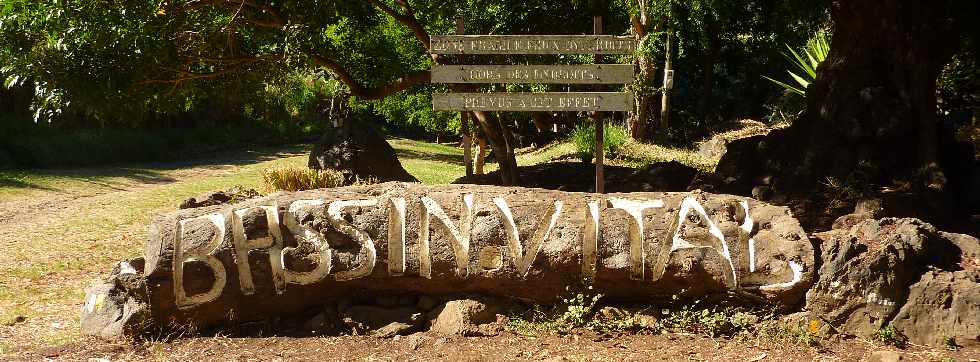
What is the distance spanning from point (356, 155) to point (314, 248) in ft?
22.0

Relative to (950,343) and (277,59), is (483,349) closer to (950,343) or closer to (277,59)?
(950,343)

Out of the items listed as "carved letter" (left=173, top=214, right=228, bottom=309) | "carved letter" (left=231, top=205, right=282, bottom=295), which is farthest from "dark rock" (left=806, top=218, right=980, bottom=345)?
"carved letter" (left=173, top=214, right=228, bottom=309)

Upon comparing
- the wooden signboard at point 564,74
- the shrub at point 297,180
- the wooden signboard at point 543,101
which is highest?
the wooden signboard at point 564,74

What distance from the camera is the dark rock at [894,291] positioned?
5582 millimetres

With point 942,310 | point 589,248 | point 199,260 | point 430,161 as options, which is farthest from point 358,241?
point 430,161

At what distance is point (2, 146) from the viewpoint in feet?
52.9

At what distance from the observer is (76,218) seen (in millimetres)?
11141

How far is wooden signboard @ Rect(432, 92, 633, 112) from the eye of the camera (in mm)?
7844

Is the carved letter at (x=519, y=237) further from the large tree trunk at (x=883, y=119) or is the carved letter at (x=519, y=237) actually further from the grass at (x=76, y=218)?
the large tree trunk at (x=883, y=119)

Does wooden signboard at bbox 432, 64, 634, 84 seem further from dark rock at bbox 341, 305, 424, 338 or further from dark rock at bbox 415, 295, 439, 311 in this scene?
dark rock at bbox 341, 305, 424, 338

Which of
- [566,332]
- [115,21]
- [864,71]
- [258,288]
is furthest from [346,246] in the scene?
[864,71]

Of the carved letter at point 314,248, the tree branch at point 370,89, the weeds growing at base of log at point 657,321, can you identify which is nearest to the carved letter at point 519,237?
the weeds growing at base of log at point 657,321

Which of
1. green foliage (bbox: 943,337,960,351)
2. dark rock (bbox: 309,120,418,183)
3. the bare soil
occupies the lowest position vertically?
the bare soil

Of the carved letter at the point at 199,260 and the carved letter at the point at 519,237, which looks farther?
the carved letter at the point at 519,237
